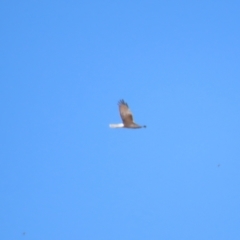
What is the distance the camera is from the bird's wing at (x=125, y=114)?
405 inches

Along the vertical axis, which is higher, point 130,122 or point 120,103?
point 120,103

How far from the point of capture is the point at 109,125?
1005 centimetres

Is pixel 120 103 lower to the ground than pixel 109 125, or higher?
higher

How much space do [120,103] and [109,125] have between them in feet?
4.17

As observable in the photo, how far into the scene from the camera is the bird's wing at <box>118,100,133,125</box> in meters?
10.3

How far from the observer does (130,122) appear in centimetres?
1036

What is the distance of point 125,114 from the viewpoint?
10.3 meters

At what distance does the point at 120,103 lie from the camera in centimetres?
1066

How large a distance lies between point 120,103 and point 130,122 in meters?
1.03
